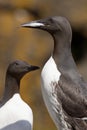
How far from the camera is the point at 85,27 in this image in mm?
17969

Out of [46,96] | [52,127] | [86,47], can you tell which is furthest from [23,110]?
[86,47]

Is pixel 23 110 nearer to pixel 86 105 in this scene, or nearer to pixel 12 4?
pixel 86 105

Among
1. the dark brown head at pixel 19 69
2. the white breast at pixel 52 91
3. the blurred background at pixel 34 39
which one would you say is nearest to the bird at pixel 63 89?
the white breast at pixel 52 91

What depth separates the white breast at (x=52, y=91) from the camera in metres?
8.48

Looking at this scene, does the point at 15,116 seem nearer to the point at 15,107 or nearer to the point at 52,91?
the point at 15,107

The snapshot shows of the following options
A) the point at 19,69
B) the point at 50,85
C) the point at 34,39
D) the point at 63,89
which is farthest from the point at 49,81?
the point at 34,39

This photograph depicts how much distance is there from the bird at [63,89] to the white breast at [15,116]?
408mm

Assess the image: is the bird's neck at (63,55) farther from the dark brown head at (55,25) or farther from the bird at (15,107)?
the bird at (15,107)

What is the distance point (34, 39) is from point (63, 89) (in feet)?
29.6

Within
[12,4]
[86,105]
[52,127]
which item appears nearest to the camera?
[86,105]

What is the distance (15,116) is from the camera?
8922 millimetres

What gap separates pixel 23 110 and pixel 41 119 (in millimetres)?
7636

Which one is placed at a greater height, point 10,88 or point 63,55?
point 63,55

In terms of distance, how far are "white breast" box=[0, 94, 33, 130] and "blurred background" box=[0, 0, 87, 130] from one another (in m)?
7.34
